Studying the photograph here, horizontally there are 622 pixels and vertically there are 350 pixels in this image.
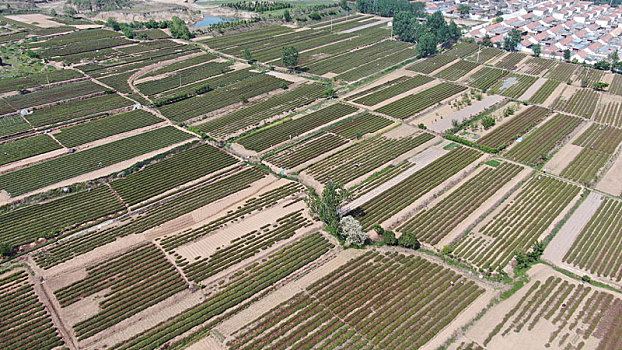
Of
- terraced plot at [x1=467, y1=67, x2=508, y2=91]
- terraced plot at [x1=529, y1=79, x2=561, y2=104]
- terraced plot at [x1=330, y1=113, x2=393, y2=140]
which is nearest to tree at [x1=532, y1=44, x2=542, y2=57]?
terraced plot at [x1=467, y1=67, x2=508, y2=91]

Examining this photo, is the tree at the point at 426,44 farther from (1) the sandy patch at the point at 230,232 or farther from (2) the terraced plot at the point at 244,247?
(2) the terraced plot at the point at 244,247

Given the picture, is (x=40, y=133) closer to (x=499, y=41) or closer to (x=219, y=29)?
(x=219, y=29)

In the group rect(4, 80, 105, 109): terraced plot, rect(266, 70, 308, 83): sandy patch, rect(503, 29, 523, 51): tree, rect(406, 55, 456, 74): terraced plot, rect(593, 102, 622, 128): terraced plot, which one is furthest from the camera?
rect(503, 29, 523, 51): tree

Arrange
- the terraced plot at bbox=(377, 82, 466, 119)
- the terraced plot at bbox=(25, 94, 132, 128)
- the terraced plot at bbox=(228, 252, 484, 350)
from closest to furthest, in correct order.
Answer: the terraced plot at bbox=(228, 252, 484, 350)
the terraced plot at bbox=(25, 94, 132, 128)
the terraced plot at bbox=(377, 82, 466, 119)

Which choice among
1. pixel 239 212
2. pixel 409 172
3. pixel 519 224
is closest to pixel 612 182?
pixel 519 224

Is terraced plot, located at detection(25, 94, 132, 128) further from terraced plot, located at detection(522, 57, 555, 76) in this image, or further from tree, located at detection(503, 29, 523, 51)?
tree, located at detection(503, 29, 523, 51)

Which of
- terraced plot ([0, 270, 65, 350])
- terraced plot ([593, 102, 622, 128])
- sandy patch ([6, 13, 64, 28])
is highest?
terraced plot ([593, 102, 622, 128])

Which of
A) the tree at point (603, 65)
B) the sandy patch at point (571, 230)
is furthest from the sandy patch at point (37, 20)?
the tree at point (603, 65)
